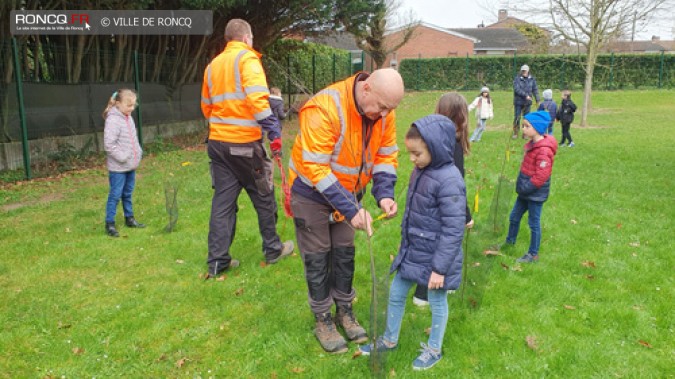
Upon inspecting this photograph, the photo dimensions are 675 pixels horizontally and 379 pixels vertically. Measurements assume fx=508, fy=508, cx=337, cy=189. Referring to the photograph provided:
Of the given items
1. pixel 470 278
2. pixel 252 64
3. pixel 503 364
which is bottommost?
pixel 503 364

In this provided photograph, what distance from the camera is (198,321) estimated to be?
3.89m

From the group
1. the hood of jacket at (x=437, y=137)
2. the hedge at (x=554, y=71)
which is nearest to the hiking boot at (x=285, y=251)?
the hood of jacket at (x=437, y=137)

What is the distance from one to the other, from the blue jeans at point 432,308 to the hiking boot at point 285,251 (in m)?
1.91

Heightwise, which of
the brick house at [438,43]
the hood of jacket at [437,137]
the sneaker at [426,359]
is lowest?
the sneaker at [426,359]

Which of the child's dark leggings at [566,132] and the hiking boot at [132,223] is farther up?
the child's dark leggings at [566,132]

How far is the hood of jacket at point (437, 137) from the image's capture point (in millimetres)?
2928

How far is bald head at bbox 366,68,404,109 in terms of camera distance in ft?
9.36

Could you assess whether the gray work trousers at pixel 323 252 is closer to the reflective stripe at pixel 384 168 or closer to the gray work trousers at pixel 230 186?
the reflective stripe at pixel 384 168

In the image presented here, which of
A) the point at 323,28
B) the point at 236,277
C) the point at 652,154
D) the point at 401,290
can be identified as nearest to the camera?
the point at 401,290

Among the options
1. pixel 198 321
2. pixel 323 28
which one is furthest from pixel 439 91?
pixel 198 321

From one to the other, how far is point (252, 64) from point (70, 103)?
26.9 feet

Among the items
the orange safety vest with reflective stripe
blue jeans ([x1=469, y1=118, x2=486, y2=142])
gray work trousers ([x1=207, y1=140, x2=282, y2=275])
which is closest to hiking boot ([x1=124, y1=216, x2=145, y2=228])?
gray work trousers ([x1=207, y1=140, x2=282, y2=275])

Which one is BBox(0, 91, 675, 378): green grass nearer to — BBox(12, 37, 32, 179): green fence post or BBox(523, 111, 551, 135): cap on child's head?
BBox(523, 111, 551, 135): cap on child's head

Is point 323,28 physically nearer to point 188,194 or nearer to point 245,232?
point 188,194
